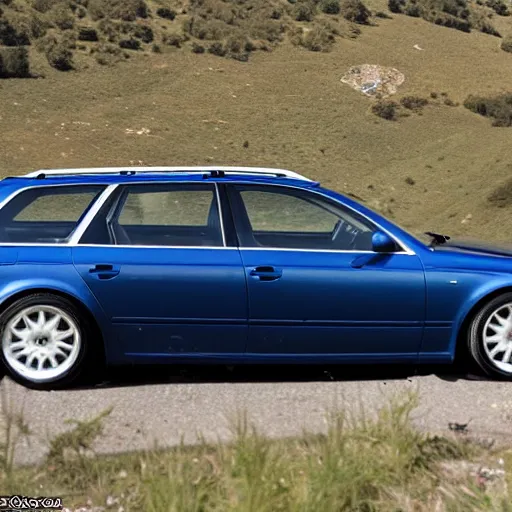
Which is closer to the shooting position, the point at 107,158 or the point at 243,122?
the point at 107,158

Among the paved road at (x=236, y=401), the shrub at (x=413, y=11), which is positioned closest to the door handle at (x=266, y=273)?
the paved road at (x=236, y=401)

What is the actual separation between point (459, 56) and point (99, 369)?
144 ft

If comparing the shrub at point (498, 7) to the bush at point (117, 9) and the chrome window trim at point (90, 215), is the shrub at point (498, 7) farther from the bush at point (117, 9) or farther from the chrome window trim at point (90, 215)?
the chrome window trim at point (90, 215)

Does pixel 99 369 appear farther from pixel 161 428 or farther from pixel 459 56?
pixel 459 56

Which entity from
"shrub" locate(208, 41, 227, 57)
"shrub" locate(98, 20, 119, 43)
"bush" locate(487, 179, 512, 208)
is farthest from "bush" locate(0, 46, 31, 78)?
"bush" locate(487, 179, 512, 208)

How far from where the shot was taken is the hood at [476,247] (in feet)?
19.8

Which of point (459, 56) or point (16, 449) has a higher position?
point (16, 449)

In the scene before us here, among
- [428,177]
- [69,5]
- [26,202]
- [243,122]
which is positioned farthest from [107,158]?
[26,202]

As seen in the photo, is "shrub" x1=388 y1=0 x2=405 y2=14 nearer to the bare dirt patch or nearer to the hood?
the bare dirt patch

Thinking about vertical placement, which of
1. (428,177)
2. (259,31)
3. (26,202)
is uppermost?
(26,202)

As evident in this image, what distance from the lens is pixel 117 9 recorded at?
146 ft

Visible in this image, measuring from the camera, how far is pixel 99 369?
6086 mm

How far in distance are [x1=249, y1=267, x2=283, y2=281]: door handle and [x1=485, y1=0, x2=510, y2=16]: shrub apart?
197 feet

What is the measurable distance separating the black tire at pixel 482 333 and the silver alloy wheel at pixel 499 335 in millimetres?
16
